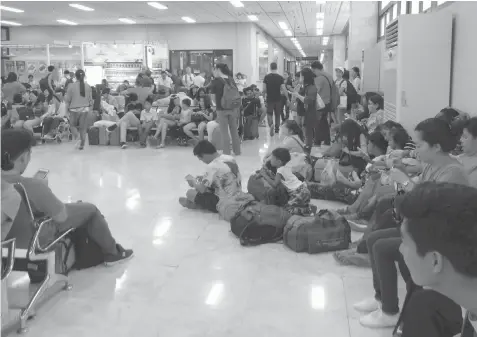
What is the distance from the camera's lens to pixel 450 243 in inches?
38.6

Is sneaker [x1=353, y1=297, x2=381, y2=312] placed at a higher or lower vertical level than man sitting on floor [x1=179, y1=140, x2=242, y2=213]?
lower

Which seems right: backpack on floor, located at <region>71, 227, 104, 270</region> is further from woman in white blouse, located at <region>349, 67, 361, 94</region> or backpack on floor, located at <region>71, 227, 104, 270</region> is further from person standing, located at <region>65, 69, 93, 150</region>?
woman in white blouse, located at <region>349, 67, 361, 94</region>

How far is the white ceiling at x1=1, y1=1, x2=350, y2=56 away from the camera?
16.1 meters

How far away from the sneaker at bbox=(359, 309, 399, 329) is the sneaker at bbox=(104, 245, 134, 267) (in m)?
1.89

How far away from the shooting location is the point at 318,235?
13.9ft

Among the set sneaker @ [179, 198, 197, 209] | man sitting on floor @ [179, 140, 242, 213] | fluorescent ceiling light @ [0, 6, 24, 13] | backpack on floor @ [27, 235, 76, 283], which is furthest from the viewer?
fluorescent ceiling light @ [0, 6, 24, 13]

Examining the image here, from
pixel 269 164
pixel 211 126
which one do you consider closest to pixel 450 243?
pixel 269 164

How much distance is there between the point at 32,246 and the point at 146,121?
315 inches

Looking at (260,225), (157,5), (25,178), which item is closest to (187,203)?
(260,225)

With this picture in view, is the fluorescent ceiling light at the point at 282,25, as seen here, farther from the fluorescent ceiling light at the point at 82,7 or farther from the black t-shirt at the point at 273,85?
the black t-shirt at the point at 273,85

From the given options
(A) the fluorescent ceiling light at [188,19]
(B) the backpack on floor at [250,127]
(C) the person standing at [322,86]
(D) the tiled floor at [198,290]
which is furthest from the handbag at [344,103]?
(A) the fluorescent ceiling light at [188,19]

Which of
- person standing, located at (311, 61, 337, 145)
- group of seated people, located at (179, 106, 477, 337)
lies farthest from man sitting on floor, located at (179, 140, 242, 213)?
person standing, located at (311, 61, 337, 145)

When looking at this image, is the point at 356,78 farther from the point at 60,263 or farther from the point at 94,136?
the point at 60,263

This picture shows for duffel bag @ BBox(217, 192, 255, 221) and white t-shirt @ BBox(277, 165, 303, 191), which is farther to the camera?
duffel bag @ BBox(217, 192, 255, 221)
